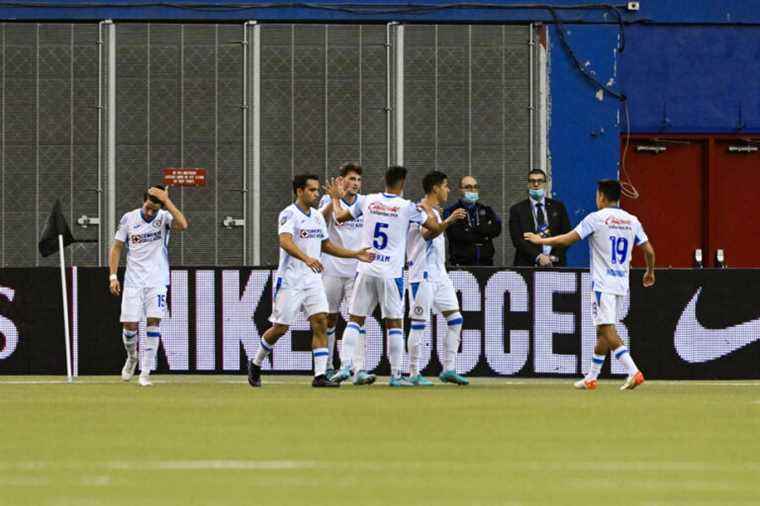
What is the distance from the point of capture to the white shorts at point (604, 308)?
18016 mm

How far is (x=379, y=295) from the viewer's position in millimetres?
18578

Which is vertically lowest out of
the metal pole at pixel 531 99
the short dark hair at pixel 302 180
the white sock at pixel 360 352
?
the white sock at pixel 360 352

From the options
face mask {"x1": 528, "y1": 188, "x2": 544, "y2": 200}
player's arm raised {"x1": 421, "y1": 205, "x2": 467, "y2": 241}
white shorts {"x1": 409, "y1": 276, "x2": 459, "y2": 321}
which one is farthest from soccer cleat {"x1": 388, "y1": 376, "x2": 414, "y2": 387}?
face mask {"x1": 528, "y1": 188, "x2": 544, "y2": 200}

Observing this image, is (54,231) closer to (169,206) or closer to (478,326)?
(169,206)

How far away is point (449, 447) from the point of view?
35.6 feet

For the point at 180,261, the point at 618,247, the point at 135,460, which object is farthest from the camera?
the point at 180,261

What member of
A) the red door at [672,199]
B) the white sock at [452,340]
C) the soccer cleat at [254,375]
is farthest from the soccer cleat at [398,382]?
the red door at [672,199]

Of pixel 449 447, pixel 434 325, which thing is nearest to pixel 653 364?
pixel 434 325

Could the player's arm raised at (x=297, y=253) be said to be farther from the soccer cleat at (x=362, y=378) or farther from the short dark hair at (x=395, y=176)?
the soccer cleat at (x=362, y=378)

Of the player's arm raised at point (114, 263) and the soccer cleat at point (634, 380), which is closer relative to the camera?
the soccer cleat at point (634, 380)

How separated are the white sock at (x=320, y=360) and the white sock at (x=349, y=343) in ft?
1.12

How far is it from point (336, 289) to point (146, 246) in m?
1.97

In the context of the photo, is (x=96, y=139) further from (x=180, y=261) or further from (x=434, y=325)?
(x=434, y=325)

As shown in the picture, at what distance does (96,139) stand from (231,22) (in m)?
2.47
